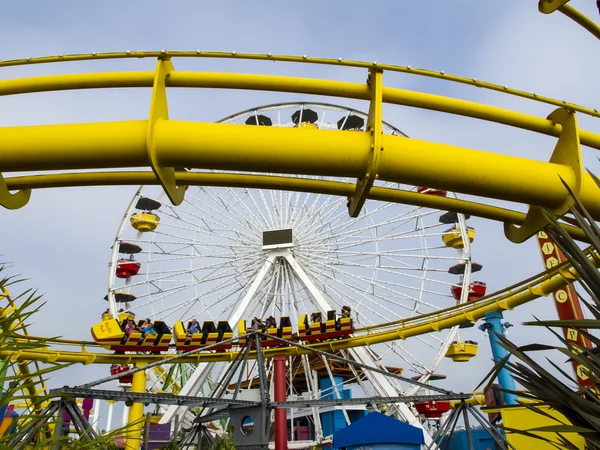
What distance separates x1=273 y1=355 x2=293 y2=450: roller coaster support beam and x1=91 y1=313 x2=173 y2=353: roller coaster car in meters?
3.09

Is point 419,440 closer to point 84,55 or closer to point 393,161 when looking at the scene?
point 393,161

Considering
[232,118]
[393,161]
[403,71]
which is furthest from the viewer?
[232,118]

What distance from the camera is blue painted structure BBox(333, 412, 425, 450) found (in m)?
8.44

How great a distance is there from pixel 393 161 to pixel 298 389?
84.9 ft

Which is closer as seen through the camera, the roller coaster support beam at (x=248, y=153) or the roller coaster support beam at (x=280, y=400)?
the roller coaster support beam at (x=248, y=153)

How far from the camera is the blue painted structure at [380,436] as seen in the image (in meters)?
8.44

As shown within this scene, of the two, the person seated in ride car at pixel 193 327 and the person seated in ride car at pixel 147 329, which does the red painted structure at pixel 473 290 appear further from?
the person seated in ride car at pixel 147 329

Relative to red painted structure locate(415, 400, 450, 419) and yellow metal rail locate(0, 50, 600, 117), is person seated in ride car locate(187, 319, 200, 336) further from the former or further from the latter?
yellow metal rail locate(0, 50, 600, 117)

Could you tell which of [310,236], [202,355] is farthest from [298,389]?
[202,355]

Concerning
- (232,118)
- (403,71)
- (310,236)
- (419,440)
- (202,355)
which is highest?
(232,118)

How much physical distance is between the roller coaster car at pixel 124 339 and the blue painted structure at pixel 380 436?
19.9ft

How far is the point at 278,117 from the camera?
19.7 m

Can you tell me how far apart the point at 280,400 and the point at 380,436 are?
5.40m

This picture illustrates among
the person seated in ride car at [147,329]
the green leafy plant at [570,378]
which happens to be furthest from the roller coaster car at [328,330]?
the green leafy plant at [570,378]
